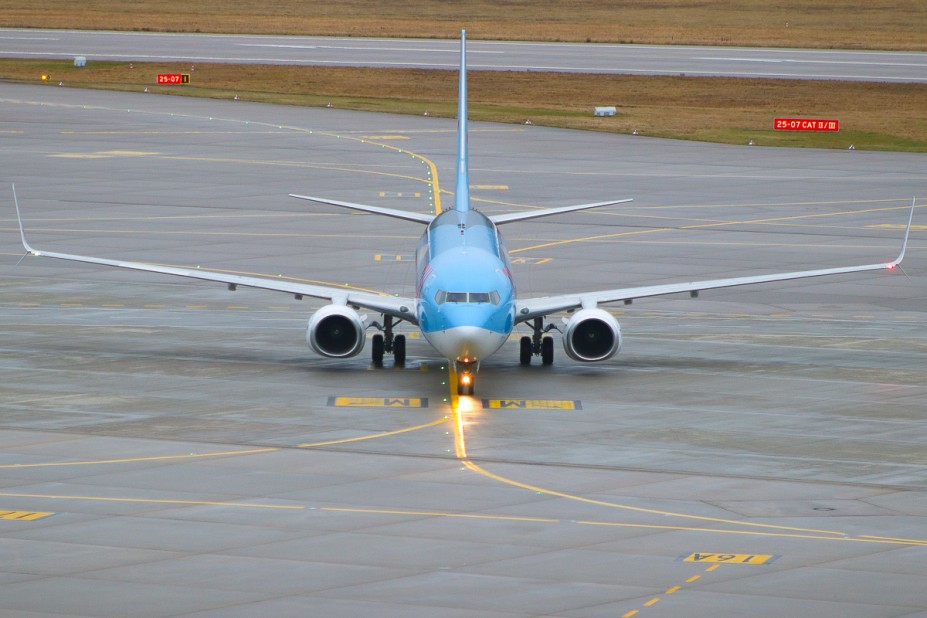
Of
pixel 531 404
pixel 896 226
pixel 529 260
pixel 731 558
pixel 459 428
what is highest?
pixel 896 226

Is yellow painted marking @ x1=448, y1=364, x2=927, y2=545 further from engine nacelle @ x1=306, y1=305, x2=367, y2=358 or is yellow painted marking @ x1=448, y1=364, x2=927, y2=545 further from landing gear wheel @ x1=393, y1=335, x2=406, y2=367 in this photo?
landing gear wheel @ x1=393, y1=335, x2=406, y2=367

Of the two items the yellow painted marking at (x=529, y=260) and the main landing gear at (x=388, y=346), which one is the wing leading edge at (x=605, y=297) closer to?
the main landing gear at (x=388, y=346)

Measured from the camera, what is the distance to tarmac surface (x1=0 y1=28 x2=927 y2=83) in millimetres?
136875

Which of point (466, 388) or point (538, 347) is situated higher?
point (538, 347)

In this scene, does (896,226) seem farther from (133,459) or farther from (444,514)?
(444,514)

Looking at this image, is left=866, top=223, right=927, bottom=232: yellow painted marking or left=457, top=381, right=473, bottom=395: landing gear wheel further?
left=866, top=223, right=927, bottom=232: yellow painted marking

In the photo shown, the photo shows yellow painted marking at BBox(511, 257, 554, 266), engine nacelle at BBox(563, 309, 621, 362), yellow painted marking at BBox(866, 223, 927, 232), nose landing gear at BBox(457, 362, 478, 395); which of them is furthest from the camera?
yellow painted marking at BBox(866, 223, 927, 232)

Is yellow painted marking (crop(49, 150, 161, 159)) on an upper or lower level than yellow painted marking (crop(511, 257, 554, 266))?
upper

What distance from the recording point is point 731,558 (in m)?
26.2

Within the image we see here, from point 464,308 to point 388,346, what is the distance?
5844 millimetres

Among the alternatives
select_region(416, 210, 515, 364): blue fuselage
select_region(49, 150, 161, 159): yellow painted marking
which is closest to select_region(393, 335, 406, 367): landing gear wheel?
select_region(416, 210, 515, 364): blue fuselage

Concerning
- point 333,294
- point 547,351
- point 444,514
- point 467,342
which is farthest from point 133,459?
point 547,351

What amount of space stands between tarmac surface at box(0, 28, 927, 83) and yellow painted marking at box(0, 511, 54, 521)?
356 feet

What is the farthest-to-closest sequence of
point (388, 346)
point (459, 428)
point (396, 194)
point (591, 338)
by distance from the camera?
1. point (396, 194)
2. point (388, 346)
3. point (591, 338)
4. point (459, 428)
